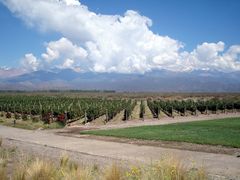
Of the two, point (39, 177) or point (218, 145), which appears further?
point (218, 145)

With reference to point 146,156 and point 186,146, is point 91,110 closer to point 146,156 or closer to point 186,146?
point 186,146

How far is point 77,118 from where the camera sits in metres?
43.5

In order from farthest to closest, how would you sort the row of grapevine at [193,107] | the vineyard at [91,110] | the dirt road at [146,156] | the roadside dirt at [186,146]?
1. the row of grapevine at [193,107]
2. the vineyard at [91,110]
3. the roadside dirt at [186,146]
4. the dirt road at [146,156]

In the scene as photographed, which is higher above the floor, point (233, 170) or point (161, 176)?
point (161, 176)

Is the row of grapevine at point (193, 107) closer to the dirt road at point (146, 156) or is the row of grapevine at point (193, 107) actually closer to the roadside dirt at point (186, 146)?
the roadside dirt at point (186, 146)

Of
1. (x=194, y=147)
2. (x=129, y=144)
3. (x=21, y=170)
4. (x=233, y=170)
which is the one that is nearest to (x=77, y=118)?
(x=129, y=144)

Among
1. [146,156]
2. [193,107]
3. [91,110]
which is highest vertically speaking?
[193,107]

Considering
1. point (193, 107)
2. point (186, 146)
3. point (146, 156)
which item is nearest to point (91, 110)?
point (193, 107)

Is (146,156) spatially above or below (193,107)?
below

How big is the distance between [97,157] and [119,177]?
8.35 meters

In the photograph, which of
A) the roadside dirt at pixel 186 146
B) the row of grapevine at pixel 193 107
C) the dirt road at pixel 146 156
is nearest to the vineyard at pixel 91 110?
the row of grapevine at pixel 193 107

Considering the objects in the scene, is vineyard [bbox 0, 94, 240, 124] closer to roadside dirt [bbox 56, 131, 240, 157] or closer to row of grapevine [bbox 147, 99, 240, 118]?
row of grapevine [bbox 147, 99, 240, 118]

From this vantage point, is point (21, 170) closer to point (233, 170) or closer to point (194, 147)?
point (233, 170)

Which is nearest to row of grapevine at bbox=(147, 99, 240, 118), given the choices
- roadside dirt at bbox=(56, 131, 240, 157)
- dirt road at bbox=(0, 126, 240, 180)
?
roadside dirt at bbox=(56, 131, 240, 157)
